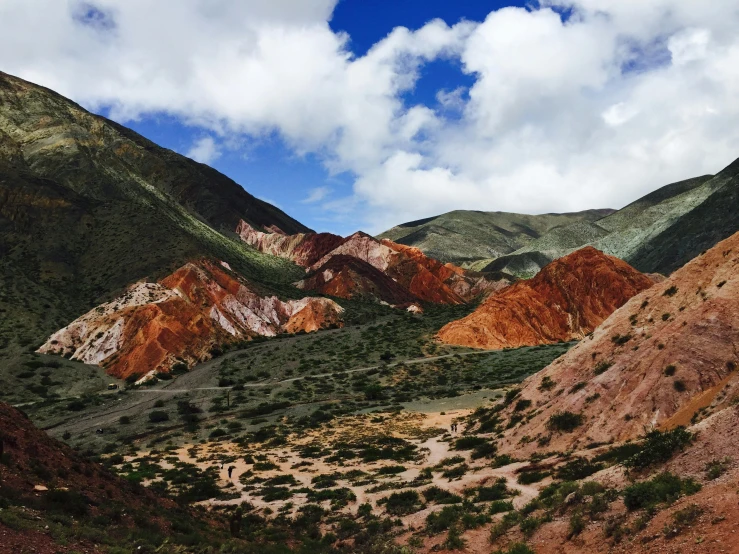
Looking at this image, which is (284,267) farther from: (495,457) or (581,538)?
(581,538)

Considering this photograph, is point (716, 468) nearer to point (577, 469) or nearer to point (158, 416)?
point (577, 469)

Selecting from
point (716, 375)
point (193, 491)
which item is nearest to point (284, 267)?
point (193, 491)

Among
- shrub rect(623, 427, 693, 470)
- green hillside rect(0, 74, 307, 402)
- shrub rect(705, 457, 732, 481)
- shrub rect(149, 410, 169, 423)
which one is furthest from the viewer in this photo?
green hillside rect(0, 74, 307, 402)

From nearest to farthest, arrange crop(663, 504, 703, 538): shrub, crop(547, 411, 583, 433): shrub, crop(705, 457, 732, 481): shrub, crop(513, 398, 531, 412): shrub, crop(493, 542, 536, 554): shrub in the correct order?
crop(663, 504, 703, 538): shrub → crop(705, 457, 732, 481): shrub → crop(493, 542, 536, 554): shrub → crop(547, 411, 583, 433): shrub → crop(513, 398, 531, 412): shrub

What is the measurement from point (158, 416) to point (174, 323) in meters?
31.6

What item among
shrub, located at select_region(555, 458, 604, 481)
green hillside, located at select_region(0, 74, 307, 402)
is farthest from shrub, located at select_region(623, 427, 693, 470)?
green hillside, located at select_region(0, 74, 307, 402)

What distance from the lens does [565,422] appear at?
27.7 meters

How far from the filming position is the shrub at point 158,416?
52.2 meters

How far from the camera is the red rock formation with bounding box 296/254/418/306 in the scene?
136500 millimetres

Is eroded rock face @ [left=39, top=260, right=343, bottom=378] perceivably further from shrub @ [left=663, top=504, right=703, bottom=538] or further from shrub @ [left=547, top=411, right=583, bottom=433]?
shrub @ [left=663, top=504, right=703, bottom=538]

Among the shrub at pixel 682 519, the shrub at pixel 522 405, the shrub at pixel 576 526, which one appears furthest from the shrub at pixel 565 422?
the shrub at pixel 682 519

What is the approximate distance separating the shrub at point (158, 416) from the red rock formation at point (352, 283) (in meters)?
81.0

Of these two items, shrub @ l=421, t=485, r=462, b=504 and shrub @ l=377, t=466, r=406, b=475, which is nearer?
shrub @ l=421, t=485, r=462, b=504

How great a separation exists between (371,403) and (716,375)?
3981 cm
